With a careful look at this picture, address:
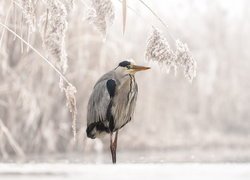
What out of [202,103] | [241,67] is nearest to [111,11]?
[202,103]

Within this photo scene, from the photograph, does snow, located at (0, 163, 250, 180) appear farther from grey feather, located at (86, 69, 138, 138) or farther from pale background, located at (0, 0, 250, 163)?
pale background, located at (0, 0, 250, 163)

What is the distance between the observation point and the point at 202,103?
5879mm

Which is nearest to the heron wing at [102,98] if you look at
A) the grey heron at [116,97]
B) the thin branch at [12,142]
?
the grey heron at [116,97]

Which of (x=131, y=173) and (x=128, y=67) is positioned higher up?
(x=128, y=67)

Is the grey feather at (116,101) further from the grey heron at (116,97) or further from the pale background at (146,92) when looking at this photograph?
the pale background at (146,92)

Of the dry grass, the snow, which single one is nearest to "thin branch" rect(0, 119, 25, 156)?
the dry grass

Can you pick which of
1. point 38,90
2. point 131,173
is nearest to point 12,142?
point 38,90

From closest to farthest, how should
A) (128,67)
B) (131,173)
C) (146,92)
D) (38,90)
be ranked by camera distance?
(131,173) < (128,67) < (38,90) < (146,92)

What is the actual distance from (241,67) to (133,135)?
1662mm

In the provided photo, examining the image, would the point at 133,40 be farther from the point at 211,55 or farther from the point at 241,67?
the point at 241,67

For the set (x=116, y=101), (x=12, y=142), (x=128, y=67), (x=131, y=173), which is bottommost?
(x=12, y=142)

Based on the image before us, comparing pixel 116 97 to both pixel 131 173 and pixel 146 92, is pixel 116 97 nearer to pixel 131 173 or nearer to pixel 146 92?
pixel 131 173

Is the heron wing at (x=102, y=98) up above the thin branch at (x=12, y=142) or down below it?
above

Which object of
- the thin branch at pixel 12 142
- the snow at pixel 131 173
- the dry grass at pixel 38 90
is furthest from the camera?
the dry grass at pixel 38 90
